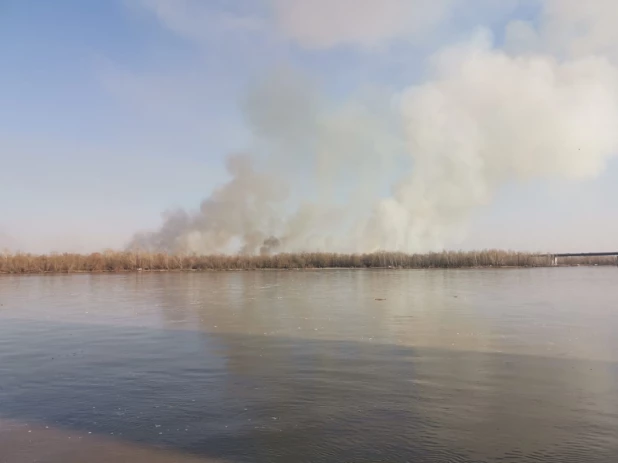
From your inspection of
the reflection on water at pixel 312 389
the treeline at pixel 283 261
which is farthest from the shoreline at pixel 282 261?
the reflection on water at pixel 312 389

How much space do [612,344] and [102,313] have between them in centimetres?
1499

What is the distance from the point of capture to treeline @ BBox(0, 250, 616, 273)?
192 ft

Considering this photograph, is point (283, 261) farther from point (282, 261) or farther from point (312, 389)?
point (312, 389)

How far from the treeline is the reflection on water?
151ft

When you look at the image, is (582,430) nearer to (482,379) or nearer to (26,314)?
(482,379)

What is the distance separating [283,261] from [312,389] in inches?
2274

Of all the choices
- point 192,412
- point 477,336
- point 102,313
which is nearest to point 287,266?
point 102,313

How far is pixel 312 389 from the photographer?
766 cm

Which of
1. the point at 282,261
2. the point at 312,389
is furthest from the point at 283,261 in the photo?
the point at 312,389

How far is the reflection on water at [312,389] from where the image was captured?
5520 mm

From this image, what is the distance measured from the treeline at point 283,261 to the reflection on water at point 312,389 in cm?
4591

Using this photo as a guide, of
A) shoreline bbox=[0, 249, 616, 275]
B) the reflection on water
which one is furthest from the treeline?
the reflection on water

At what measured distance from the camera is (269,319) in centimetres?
1548

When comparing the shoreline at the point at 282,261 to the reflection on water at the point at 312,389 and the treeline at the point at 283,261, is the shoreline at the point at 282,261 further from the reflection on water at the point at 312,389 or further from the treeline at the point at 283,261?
the reflection on water at the point at 312,389
